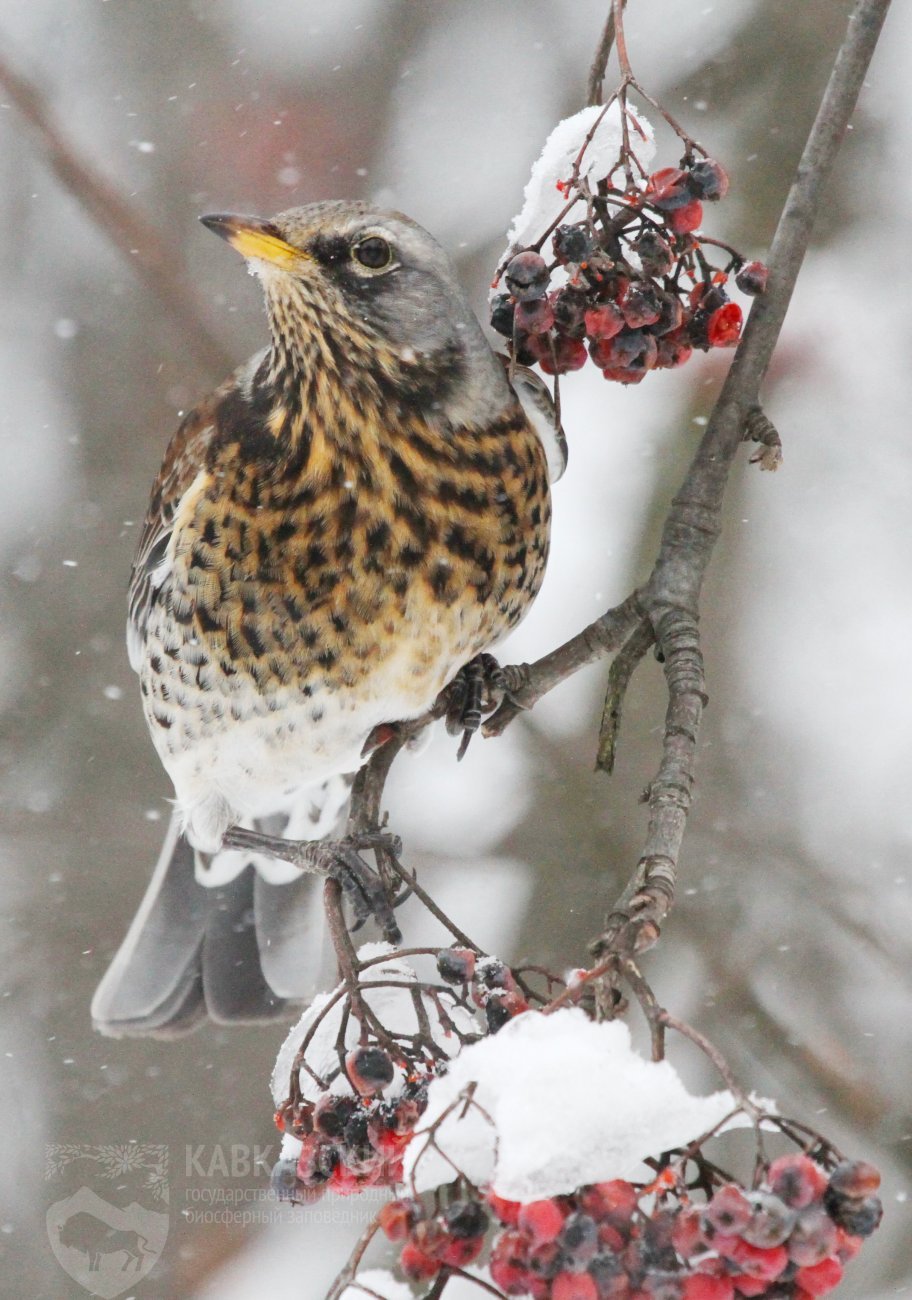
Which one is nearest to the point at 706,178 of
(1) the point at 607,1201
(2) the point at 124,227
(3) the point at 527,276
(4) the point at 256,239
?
(3) the point at 527,276

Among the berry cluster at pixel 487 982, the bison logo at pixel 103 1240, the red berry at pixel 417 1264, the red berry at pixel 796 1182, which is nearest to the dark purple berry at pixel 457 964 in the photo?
the berry cluster at pixel 487 982

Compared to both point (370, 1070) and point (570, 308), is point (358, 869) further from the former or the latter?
point (570, 308)

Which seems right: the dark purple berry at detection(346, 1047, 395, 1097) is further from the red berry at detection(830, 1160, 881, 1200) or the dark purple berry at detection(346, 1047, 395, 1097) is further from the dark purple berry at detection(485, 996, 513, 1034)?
the red berry at detection(830, 1160, 881, 1200)

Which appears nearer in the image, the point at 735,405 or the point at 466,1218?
the point at 466,1218

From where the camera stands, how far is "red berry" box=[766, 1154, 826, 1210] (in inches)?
48.3

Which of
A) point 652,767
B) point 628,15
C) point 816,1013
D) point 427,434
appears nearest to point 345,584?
point 427,434

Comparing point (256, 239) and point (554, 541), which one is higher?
point (554, 541)

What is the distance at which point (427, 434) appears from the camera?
2.45 m

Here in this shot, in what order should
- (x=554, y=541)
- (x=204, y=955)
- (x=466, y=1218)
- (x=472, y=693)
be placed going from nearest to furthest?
(x=466, y=1218), (x=472, y=693), (x=204, y=955), (x=554, y=541)

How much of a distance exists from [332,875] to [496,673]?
606mm

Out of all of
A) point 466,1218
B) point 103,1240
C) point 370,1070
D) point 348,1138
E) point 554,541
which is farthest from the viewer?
point 554,541

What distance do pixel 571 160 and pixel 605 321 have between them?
29 cm

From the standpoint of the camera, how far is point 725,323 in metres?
2.17

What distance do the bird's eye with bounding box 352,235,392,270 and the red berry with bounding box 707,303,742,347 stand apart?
555mm
